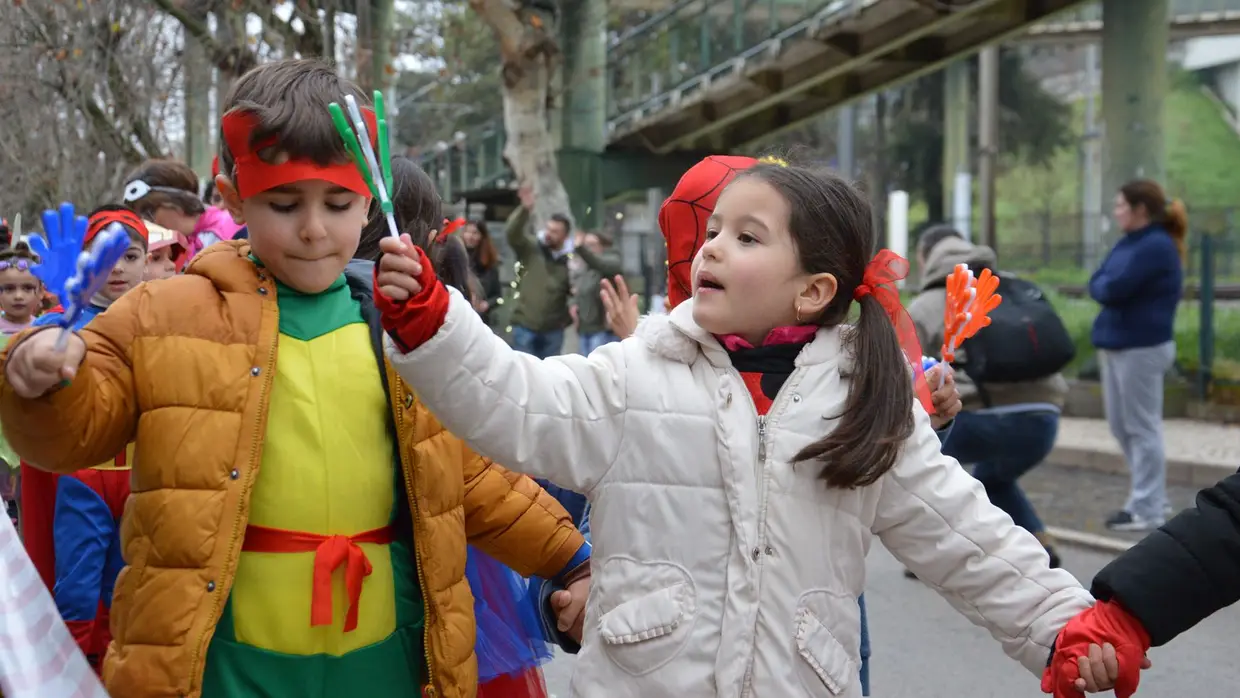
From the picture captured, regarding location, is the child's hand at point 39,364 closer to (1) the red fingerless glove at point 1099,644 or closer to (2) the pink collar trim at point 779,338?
(2) the pink collar trim at point 779,338

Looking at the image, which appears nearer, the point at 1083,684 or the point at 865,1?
the point at 1083,684

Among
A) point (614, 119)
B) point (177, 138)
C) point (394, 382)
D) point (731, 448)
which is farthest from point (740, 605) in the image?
point (177, 138)

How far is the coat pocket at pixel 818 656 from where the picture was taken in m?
2.41

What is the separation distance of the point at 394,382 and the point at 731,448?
2.01 ft

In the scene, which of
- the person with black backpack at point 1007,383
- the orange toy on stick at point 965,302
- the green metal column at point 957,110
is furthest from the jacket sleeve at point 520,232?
the green metal column at point 957,110

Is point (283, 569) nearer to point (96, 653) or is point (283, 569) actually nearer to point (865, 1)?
point (96, 653)

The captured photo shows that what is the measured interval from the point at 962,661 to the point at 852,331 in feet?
11.6

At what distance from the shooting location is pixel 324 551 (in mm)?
2418

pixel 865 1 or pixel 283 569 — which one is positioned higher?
pixel 865 1

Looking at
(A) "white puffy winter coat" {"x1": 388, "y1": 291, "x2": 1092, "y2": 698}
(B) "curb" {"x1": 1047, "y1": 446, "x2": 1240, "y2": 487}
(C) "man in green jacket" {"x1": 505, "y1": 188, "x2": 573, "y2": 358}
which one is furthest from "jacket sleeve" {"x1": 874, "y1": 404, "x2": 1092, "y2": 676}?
(C) "man in green jacket" {"x1": 505, "y1": 188, "x2": 573, "y2": 358}

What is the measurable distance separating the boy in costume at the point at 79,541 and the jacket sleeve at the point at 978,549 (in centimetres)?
184

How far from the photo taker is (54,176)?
1572 centimetres

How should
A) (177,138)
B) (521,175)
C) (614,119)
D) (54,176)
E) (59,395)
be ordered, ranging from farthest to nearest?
(177,138) < (614,119) < (54,176) < (521,175) < (59,395)

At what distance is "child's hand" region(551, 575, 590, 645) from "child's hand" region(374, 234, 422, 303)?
2.86 feet
